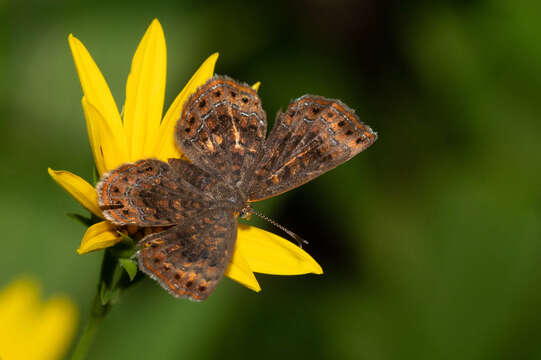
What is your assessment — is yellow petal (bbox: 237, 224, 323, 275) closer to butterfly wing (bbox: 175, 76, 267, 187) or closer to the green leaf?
A: butterfly wing (bbox: 175, 76, 267, 187)

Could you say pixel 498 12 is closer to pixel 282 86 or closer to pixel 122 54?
pixel 282 86

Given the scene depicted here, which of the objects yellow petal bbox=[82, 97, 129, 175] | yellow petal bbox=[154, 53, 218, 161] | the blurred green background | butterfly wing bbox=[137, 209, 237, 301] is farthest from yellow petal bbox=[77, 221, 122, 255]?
the blurred green background

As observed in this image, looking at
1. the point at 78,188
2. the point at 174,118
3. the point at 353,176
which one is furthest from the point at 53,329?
the point at 353,176

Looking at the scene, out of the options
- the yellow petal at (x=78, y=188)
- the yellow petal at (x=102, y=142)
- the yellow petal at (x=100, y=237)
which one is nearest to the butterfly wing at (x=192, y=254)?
the yellow petal at (x=100, y=237)

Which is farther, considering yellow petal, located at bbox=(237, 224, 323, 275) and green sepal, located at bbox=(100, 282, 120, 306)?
yellow petal, located at bbox=(237, 224, 323, 275)

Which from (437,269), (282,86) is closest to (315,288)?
(437,269)

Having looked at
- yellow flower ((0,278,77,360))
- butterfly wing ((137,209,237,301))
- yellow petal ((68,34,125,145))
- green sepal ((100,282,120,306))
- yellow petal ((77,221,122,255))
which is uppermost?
yellow petal ((68,34,125,145))
